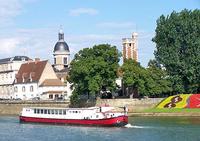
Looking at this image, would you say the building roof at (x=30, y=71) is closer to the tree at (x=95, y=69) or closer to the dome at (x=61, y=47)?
the dome at (x=61, y=47)

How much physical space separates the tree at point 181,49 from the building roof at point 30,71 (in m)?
40.9

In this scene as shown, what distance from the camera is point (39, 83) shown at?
145m

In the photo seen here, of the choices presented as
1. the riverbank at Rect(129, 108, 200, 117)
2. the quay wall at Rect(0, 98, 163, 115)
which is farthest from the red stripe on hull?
the quay wall at Rect(0, 98, 163, 115)

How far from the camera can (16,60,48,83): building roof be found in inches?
5747

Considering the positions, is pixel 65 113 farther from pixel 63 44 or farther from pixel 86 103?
pixel 63 44

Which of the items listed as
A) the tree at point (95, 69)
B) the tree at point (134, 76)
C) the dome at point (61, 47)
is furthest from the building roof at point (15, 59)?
the tree at point (134, 76)

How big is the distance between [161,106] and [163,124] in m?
24.2

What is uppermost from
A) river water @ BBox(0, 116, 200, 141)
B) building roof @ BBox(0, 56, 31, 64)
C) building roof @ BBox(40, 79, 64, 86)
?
building roof @ BBox(0, 56, 31, 64)

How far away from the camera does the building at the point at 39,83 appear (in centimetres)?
14362

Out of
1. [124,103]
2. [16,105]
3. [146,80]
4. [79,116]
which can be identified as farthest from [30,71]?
[79,116]

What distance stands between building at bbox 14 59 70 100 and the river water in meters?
54.1

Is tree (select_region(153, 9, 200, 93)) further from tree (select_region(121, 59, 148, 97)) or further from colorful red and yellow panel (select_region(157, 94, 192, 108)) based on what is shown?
tree (select_region(121, 59, 148, 97))

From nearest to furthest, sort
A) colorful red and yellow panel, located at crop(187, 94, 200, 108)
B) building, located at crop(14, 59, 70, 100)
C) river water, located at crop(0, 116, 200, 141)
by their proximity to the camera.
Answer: river water, located at crop(0, 116, 200, 141) < colorful red and yellow panel, located at crop(187, 94, 200, 108) < building, located at crop(14, 59, 70, 100)

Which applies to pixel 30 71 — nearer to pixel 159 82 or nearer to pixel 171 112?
pixel 159 82
